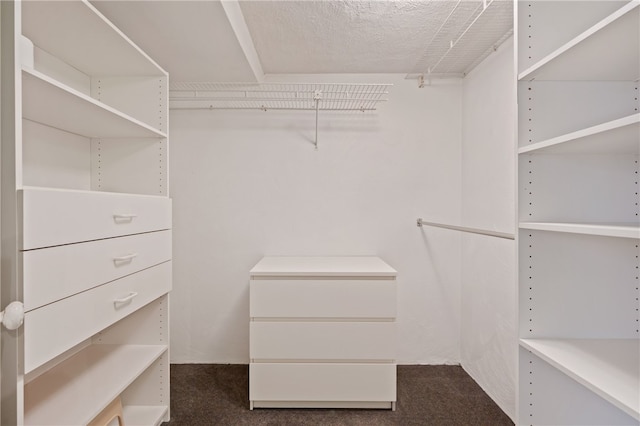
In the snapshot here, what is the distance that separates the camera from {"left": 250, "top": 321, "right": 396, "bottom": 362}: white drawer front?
5.83 feet

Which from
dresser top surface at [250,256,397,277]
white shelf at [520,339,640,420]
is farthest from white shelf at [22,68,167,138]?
white shelf at [520,339,640,420]

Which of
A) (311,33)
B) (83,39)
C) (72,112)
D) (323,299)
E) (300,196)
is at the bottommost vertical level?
(323,299)

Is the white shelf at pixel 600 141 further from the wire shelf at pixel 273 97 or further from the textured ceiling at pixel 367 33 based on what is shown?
the wire shelf at pixel 273 97

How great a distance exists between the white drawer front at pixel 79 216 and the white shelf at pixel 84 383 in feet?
2.01

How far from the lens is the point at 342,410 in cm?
181

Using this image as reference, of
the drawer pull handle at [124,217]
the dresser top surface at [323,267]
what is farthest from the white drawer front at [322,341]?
the drawer pull handle at [124,217]

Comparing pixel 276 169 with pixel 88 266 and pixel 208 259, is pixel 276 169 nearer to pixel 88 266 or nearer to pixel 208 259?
pixel 208 259

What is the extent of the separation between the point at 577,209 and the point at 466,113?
4.56 ft

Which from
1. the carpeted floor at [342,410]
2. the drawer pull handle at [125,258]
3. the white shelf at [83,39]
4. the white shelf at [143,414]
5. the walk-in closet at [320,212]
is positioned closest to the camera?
the walk-in closet at [320,212]

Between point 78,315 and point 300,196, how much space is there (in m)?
1.50

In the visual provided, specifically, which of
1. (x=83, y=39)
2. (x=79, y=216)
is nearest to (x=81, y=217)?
(x=79, y=216)

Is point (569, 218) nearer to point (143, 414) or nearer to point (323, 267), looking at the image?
point (323, 267)

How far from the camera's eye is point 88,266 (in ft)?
3.63

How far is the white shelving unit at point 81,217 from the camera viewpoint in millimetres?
846
